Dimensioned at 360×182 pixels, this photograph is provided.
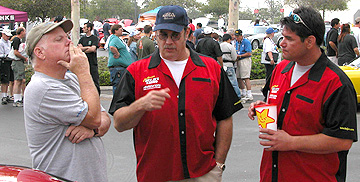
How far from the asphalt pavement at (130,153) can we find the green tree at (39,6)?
671 inches

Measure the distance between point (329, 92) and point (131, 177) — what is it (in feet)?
12.0

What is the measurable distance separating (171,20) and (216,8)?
67662 millimetres

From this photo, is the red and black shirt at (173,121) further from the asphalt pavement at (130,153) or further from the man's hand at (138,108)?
the asphalt pavement at (130,153)

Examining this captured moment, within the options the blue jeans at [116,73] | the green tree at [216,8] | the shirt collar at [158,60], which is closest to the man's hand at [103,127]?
the shirt collar at [158,60]

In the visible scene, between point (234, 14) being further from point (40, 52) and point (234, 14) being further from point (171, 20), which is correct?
point (40, 52)

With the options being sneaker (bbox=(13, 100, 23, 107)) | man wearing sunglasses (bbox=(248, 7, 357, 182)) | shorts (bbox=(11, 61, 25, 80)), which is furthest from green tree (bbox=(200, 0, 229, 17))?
man wearing sunglasses (bbox=(248, 7, 357, 182))

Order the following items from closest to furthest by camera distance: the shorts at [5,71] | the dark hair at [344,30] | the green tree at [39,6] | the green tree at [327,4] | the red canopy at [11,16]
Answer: the shorts at [5,71], the dark hair at [344,30], the red canopy at [11,16], the green tree at [39,6], the green tree at [327,4]

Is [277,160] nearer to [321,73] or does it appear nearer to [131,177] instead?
[321,73]

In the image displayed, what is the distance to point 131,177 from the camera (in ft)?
19.1

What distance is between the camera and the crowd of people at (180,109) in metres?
2.81

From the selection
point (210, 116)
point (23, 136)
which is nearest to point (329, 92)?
point (210, 116)

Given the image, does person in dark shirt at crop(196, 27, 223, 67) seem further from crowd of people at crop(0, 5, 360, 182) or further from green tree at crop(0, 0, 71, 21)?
green tree at crop(0, 0, 71, 21)

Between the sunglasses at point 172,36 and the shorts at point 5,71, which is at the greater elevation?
the sunglasses at point 172,36

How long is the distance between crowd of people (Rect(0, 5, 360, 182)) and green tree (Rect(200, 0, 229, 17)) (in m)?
66.1
